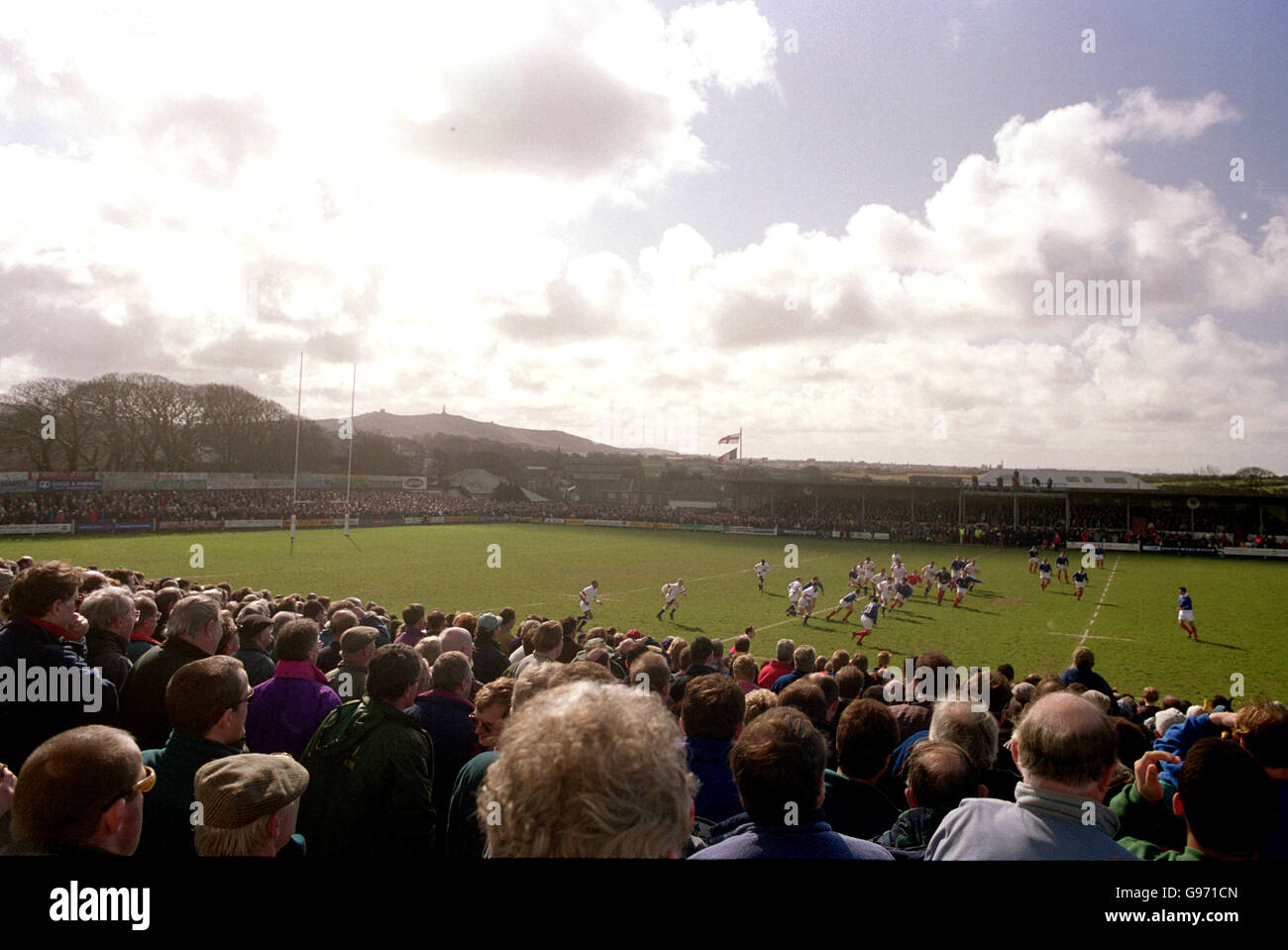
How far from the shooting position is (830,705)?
6727 millimetres

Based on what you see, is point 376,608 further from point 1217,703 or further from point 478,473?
point 478,473

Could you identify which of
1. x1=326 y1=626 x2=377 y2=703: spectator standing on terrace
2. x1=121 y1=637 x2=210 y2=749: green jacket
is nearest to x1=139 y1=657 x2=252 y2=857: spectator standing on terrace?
x1=121 y1=637 x2=210 y2=749: green jacket

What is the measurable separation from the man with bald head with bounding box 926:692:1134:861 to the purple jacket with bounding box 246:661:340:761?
4055 millimetres

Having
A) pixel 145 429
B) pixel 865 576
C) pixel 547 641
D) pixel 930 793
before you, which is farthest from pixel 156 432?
pixel 930 793

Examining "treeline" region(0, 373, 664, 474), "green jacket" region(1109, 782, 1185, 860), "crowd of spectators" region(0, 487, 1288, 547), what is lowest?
"crowd of spectators" region(0, 487, 1288, 547)

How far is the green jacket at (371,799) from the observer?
3.77 metres

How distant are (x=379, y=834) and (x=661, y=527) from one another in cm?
5645

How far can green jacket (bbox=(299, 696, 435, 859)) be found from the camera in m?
3.77

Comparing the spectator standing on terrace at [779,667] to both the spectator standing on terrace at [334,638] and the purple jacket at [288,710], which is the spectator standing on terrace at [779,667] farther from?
the purple jacket at [288,710]

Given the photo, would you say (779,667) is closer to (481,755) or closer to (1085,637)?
(481,755)

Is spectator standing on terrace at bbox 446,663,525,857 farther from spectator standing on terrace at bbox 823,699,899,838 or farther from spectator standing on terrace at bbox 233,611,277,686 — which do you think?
spectator standing on terrace at bbox 233,611,277,686

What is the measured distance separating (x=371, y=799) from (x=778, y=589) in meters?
25.4

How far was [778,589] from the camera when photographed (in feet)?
92.3
